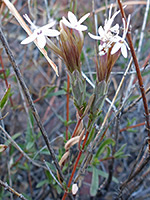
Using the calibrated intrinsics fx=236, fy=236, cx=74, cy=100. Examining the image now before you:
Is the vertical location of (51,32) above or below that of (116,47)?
above

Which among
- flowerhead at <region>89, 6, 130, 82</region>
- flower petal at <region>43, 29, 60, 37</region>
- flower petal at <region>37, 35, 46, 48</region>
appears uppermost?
flower petal at <region>43, 29, 60, 37</region>

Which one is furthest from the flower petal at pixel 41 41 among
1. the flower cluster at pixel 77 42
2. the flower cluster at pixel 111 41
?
the flower cluster at pixel 111 41

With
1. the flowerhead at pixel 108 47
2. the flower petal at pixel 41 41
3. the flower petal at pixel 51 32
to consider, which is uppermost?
the flower petal at pixel 51 32

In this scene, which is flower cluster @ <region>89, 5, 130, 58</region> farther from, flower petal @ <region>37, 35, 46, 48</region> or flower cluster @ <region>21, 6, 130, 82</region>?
flower petal @ <region>37, 35, 46, 48</region>

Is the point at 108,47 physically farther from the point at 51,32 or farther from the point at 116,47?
the point at 51,32

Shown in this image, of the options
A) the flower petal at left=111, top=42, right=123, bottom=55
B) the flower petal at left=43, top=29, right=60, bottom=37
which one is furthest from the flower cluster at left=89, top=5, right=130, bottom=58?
the flower petal at left=43, top=29, right=60, bottom=37

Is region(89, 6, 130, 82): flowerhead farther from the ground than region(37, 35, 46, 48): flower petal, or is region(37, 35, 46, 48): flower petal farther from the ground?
region(37, 35, 46, 48): flower petal

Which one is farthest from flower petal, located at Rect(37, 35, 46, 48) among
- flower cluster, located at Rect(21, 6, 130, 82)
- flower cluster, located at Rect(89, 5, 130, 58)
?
flower cluster, located at Rect(89, 5, 130, 58)

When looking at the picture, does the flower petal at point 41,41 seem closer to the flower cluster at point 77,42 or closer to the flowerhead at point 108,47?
the flower cluster at point 77,42

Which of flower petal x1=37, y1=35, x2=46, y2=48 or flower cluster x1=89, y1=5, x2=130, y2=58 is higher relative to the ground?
flower petal x1=37, y1=35, x2=46, y2=48

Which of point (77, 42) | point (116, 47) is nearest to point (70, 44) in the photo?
point (77, 42)

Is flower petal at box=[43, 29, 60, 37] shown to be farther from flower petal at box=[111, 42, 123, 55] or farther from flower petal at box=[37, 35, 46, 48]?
flower petal at box=[111, 42, 123, 55]

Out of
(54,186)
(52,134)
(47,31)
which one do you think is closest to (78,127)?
(47,31)
